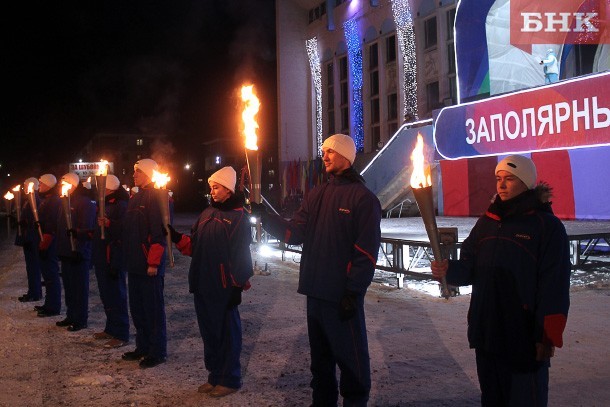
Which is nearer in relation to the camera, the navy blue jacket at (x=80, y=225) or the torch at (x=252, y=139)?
the torch at (x=252, y=139)

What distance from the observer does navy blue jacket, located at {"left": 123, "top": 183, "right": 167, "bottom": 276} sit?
602 cm

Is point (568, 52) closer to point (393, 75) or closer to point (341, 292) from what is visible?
point (393, 75)

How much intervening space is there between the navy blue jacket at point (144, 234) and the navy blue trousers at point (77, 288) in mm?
2040

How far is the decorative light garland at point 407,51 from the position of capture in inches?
1235

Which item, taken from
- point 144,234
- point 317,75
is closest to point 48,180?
point 144,234

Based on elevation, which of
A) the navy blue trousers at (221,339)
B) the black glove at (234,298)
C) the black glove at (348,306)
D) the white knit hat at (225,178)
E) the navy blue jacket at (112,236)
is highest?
the white knit hat at (225,178)

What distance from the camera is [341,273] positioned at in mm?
4145

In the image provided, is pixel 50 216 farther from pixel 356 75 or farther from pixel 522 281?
pixel 356 75

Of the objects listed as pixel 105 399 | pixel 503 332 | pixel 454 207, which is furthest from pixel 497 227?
pixel 454 207

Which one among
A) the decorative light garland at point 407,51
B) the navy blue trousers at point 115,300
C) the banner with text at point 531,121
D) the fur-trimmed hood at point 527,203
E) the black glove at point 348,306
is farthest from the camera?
the decorative light garland at point 407,51

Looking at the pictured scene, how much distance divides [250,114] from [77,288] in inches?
149

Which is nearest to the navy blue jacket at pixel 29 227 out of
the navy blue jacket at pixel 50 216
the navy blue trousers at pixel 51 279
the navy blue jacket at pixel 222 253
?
the navy blue jacket at pixel 50 216

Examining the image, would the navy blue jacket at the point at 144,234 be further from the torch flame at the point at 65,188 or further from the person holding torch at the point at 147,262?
the torch flame at the point at 65,188

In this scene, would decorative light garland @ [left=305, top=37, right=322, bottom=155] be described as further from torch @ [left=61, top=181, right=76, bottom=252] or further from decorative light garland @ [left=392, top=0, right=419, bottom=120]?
torch @ [left=61, top=181, right=76, bottom=252]
